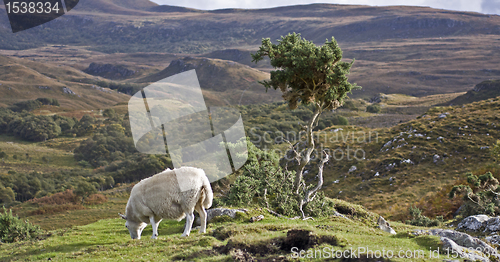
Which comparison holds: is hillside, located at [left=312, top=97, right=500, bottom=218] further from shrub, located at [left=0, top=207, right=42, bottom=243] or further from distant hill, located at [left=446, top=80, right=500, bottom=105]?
distant hill, located at [left=446, top=80, right=500, bottom=105]

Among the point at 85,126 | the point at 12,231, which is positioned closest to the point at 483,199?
the point at 12,231

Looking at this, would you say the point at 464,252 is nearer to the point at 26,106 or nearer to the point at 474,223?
the point at 474,223

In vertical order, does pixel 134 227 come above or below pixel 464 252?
below

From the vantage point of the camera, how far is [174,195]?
1373cm

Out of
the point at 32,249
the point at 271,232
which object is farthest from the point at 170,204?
the point at 32,249

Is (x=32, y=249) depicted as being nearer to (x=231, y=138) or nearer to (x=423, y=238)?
(x=423, y=238)

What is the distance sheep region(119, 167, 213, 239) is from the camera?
13.7 m

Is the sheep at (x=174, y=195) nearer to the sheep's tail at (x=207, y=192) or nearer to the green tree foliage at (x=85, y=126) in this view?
the sheep's tail at (x=207, y=192)

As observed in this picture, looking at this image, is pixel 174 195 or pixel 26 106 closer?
pixel 174 195

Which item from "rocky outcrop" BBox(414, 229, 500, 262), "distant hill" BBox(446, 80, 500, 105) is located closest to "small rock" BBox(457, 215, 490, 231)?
"rocky outcrop" BBox(414, 229, 500, 262)

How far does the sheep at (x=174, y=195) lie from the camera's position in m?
13.7

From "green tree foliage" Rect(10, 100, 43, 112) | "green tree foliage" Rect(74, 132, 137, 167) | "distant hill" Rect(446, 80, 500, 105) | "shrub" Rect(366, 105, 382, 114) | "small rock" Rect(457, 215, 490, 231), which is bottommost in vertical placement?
"green tree foliage" Rect(74, 132, 137, 167)

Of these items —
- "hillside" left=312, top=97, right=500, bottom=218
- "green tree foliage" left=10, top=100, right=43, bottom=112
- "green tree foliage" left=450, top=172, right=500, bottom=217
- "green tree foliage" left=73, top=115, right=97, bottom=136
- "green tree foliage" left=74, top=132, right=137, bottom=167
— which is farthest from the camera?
"green tree foliage" left=10, top=100, right=43, bottom=112

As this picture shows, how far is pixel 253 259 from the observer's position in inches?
382
